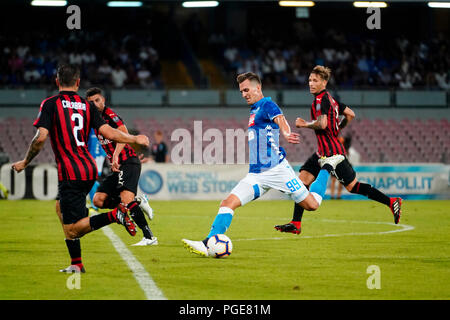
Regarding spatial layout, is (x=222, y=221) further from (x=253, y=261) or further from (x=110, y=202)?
(x=110, y=202)

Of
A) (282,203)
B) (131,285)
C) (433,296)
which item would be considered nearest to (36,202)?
(282,203)

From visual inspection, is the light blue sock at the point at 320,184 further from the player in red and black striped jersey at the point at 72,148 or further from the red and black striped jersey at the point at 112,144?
the player in red and black striped jersey at the point at 72,148

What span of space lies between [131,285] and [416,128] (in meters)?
22.7

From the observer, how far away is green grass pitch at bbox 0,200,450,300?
21.6 ft

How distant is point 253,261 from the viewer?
8.59 metres

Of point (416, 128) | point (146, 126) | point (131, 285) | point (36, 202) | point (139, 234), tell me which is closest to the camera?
point (131, 285)

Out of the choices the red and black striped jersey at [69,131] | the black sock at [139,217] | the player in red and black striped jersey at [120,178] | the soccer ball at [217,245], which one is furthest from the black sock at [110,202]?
the red and black striped jersey at [69,131]

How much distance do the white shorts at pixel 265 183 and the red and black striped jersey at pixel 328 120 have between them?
2.00 metres

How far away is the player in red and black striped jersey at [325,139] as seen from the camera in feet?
35.0

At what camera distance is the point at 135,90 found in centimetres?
2711

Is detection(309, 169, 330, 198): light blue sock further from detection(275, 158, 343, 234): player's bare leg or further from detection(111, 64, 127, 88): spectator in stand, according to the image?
detection(111, 64, 127, 88): spectator in stand

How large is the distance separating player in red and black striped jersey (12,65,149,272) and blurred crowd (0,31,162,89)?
762 inches

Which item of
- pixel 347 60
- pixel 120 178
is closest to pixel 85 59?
pixel 347 60
